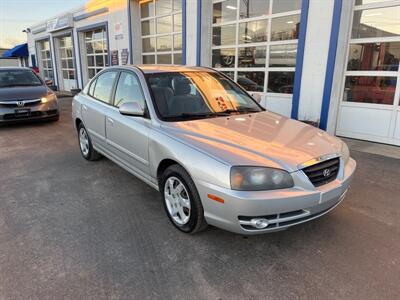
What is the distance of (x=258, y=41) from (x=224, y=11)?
1.60 metres

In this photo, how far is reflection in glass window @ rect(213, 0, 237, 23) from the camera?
8562 mm

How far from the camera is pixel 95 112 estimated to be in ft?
15.1

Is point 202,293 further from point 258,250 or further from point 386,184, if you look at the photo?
point 386,184

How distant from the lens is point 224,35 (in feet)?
29.2

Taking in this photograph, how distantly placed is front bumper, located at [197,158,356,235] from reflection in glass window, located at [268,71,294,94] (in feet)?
17.3

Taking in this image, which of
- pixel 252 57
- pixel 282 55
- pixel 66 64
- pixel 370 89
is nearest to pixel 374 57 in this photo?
pixel 370 89

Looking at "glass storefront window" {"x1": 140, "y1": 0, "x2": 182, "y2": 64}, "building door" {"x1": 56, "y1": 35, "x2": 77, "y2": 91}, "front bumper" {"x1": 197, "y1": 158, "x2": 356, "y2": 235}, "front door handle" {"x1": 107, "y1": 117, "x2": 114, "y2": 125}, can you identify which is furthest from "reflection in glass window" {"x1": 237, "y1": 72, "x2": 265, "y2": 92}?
"building door" {"x1": 56, "y1": 35, "x2": 77, "y2": 91}

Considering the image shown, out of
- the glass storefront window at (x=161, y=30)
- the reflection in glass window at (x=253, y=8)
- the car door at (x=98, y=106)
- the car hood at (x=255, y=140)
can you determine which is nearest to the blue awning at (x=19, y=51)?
the glass storefront window at (x=161, y=30)

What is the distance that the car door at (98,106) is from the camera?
4.38 metres

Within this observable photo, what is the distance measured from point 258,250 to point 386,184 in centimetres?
259

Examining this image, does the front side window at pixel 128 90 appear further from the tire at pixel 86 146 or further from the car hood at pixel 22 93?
the car hood at pixel 22 93

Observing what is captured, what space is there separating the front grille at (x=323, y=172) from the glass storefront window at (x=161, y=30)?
8.51 metres

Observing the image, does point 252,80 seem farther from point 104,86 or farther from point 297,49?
point 104,86

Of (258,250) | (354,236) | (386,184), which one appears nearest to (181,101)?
(258,250)
